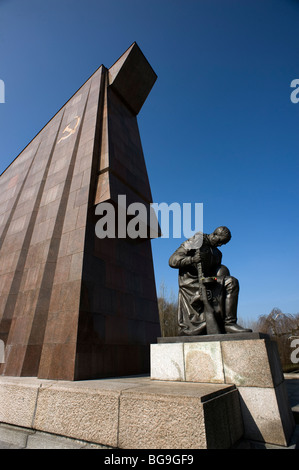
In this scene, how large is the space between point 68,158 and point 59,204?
2.25 metres

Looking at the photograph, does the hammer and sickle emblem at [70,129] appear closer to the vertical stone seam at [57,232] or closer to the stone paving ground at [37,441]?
the vertical stone seam at [57,232]

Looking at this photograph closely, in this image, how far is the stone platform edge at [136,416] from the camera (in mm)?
2635

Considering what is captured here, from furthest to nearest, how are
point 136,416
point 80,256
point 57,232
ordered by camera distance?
point 57,232 → point 80,256 → point 136,416

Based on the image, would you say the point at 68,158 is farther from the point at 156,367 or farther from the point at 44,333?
the point at 156,367

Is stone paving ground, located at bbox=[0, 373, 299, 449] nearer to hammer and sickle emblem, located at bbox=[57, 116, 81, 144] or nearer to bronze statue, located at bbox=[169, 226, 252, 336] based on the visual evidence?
bronze statue, located at bbox=[169, 226, 252, 336]

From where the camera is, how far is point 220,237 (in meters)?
5.43

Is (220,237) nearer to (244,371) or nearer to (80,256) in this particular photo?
(244,371)

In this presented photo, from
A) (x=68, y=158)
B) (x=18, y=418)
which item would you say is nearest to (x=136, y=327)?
(x=18, y=418)

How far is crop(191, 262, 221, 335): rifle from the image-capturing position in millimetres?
4523

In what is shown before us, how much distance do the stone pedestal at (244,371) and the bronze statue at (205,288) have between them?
1.41ft

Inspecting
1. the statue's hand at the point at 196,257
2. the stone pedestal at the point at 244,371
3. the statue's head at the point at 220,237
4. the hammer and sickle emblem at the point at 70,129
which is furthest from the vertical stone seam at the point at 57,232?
the statue's head at the point at 220,237

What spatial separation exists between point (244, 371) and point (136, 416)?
5.66ft

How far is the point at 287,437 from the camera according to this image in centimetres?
327

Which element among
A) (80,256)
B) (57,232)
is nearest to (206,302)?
(80,256)
